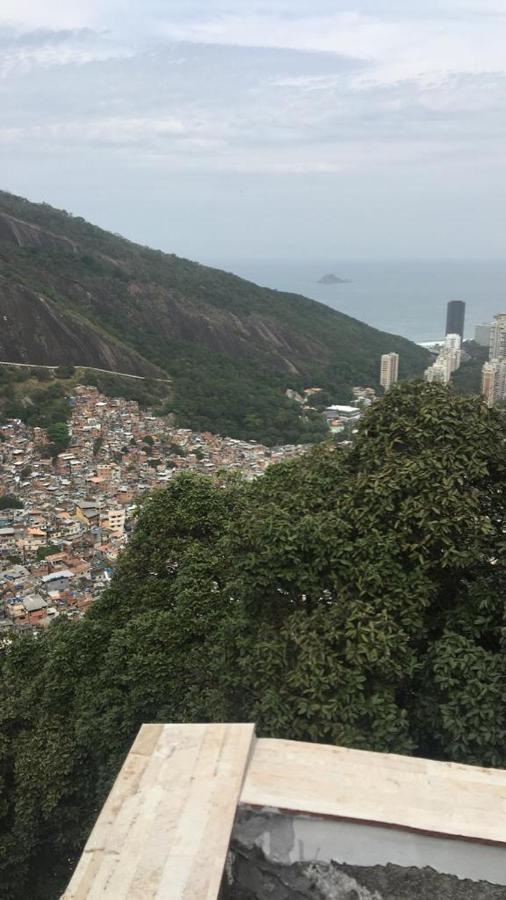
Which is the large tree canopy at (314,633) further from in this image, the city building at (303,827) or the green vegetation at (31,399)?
the green vegetation at (31,399)

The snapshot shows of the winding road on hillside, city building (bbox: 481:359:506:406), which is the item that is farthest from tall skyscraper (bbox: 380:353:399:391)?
the winding road on hillside

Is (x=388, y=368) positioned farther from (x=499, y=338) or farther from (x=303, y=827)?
(x=303, y=827)

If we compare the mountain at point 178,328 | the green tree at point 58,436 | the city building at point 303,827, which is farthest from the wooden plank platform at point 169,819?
the mountain at point 178,328

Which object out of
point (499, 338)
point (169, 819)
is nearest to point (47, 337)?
point (499, 338)

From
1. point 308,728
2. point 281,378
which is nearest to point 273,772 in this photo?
point 308,728

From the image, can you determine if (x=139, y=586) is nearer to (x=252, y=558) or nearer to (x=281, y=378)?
(x=252, y=558)

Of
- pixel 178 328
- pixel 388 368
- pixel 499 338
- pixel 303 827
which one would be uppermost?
pixel 178 328

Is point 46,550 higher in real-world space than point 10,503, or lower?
lower

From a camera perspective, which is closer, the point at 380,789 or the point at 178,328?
the point at 380,789

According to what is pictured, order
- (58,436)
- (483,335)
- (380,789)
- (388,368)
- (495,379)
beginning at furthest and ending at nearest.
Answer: (483,335) < (388,368) < (495,379) < (58,436) < (380,789)
